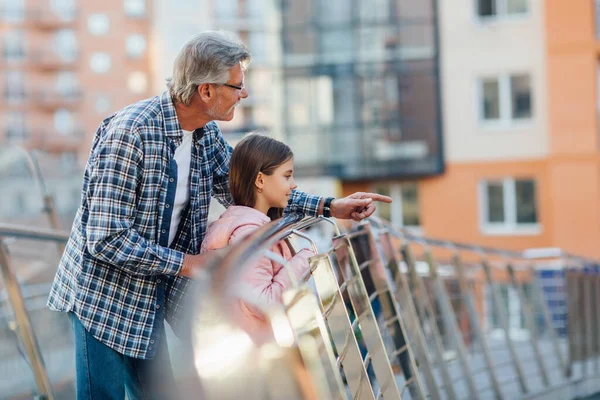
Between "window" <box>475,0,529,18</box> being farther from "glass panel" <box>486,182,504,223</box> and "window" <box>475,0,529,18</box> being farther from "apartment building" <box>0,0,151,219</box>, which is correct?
"apartment building" <box>0,0,151,219</box>

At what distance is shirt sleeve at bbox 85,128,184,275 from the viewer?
2.84 metres

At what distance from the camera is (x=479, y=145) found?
77.0ft

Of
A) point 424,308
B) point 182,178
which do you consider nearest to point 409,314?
point 424,308

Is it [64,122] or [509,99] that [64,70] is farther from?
[509,99]

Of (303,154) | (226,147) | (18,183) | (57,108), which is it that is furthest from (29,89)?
(226,147)

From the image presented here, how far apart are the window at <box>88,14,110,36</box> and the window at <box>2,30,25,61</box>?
4181 mm

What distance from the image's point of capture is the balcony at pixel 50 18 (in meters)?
58.9

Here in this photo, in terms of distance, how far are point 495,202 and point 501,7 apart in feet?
14.5

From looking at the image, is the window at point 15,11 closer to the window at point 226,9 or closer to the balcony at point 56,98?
the balcony at point 56,98

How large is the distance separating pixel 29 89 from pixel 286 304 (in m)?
59.6

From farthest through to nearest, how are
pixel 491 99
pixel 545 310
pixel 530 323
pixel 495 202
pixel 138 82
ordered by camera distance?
pixel 138 82 < pixel 495 202 < pixel 491 99 < pixel 545 310 < pixel 530 323

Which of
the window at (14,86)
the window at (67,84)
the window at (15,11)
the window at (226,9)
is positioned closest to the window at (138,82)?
the window at (67,84)

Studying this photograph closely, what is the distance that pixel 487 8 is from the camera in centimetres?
2325

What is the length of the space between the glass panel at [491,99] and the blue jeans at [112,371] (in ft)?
68.0
